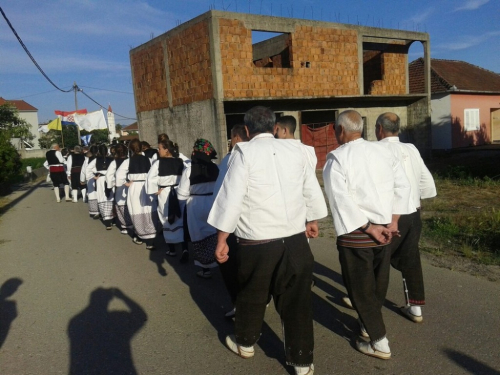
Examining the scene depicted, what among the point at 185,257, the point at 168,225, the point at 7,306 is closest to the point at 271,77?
the point at 168,225

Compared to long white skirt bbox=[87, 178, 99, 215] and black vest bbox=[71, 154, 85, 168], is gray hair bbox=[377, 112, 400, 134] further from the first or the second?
black vest bbox=[71, 154, 85, 168]

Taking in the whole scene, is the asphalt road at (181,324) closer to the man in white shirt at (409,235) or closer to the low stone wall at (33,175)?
the man in white shirt at (409,235)

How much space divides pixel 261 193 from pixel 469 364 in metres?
1.98

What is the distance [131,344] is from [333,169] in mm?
2324

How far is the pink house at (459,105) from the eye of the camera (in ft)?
83.3

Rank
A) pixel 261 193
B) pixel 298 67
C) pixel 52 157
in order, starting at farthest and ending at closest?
pixel 298 67 < pixel 52 157 < pixel 261 193

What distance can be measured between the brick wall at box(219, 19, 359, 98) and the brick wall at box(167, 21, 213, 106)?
0.63 meters

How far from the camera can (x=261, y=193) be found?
3125mm

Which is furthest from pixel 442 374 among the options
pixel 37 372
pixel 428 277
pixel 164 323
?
pixel 37 372

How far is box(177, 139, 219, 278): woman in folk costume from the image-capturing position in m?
5.30

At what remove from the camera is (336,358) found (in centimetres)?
345

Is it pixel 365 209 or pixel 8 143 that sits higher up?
pixel 8 143

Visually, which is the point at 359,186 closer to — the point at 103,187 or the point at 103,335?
the point at 103,335

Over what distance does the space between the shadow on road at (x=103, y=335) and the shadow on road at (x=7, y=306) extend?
62 centimetres
